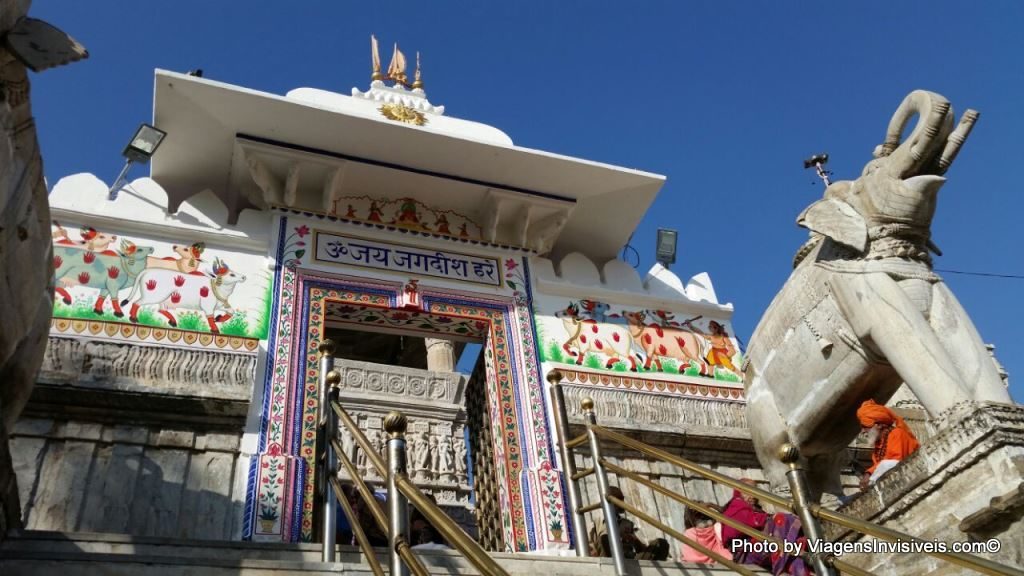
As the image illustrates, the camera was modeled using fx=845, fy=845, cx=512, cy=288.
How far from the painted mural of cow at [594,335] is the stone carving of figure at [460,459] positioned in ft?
12.7

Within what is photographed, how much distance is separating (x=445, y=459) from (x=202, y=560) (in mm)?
7588

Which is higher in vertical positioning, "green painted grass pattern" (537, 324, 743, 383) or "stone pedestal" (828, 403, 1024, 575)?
"green painted grass pattern" (537, 324, 743, 383)

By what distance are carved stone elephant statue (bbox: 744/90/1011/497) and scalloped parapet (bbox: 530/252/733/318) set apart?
2164 millimetres

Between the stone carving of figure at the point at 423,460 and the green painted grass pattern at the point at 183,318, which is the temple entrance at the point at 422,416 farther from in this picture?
the green painted grass pattern at the point at 183,318

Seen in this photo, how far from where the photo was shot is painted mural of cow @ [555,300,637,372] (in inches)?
300

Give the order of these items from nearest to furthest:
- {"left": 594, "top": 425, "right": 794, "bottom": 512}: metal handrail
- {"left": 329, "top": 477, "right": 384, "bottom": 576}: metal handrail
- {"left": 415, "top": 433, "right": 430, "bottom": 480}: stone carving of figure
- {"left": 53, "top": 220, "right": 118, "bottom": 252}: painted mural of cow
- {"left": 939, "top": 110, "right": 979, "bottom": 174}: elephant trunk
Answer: {"left": 329, "top": 477, "right": 384, "bottom": 576}: metal handrail → {"left": 594, "top": 425, "right": 794, "bottom": 512}: metal handrail → {"left": 939, "top": 110, "right": 979, "bottom": 174}: elephant trunk → {"left": 53, "top": 220, "right": 118, "bottom": 252}: painted mural of cow → {"left": 415, "top": 433, "right": 430, "bottom": 480}: stone carving of figure

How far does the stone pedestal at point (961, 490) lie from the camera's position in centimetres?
378

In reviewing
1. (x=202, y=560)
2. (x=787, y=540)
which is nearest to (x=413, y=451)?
(x=787, y=540)

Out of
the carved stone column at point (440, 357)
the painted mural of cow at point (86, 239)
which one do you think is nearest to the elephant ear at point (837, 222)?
the painted mural of cow at point (86, 239)

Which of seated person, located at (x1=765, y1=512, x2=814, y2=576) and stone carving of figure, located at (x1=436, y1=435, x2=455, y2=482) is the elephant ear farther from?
stone carving of figure, located at (x1=436, y1=435, x2=455, y2=482)

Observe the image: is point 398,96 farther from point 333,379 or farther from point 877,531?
point 877,531

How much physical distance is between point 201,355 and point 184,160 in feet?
7.18

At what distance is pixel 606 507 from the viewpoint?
183 inches

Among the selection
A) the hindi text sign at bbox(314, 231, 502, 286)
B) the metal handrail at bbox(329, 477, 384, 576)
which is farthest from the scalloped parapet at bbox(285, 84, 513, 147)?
the metal handrail at bbox(329, 477, 384, 576)
